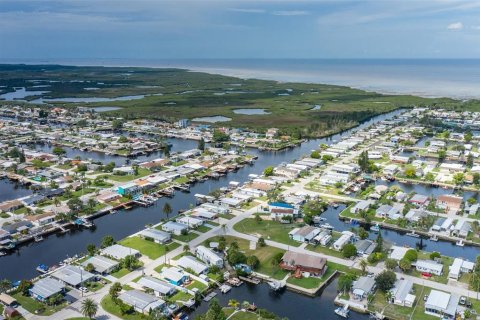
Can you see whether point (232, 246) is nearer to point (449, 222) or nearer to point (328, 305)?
point (328, 305)

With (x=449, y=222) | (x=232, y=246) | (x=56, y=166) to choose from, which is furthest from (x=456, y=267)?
(x=56, y=166)

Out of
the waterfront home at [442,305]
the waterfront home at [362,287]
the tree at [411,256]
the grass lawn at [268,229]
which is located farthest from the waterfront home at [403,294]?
the grass lawn at [268,229]

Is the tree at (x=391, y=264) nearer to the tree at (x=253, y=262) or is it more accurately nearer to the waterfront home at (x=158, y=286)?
the tree at (x=253, y=262)

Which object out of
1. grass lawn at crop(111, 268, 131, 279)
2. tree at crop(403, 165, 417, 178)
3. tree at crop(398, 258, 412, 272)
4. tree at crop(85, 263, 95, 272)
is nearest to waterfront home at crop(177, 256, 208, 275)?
grass lawn at crop(111, 268, 131, 279)

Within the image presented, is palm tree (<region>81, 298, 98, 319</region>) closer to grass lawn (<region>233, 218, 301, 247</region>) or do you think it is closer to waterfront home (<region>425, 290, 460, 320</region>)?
grass lawn (<region>233, 218, 301, 247</region>)

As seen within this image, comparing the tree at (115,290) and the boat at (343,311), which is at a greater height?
the tree at (115,290)

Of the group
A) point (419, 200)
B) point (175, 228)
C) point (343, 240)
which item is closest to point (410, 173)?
point (419, 200)

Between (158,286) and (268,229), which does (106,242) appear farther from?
(268,229)
